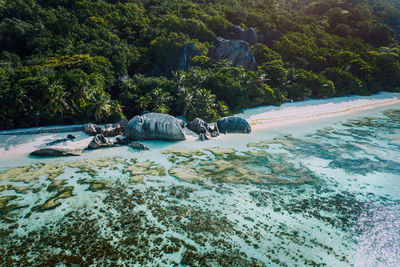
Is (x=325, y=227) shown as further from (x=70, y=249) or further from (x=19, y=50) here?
(x=19, y=50)

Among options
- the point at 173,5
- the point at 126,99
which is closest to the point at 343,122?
the point at 126,99

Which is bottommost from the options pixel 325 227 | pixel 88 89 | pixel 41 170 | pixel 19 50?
pixel 325 227

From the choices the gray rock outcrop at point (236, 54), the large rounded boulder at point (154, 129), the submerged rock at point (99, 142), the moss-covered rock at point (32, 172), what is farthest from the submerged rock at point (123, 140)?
the gray rock outcrop at point (236, 54)

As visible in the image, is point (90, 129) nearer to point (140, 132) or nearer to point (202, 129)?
point (140, 132)

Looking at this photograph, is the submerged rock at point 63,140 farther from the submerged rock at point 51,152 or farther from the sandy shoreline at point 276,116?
the submerged rock at point 51,152

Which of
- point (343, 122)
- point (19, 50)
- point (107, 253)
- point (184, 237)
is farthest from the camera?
point (19, 50)

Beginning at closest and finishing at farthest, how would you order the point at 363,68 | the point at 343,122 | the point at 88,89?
the point at 88,89 < the point at 343,122 < the point at 363,68
